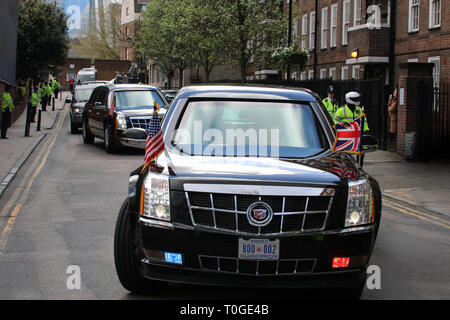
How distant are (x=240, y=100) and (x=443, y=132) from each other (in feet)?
48.7

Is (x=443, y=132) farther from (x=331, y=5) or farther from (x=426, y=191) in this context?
(x=331, y=5)

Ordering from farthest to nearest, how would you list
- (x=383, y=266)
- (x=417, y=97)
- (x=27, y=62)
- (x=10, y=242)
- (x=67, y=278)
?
(x=27, y=62), (x=417, y=97), (x=10, y=242), (x=383, y=266), (x=67, y=278)

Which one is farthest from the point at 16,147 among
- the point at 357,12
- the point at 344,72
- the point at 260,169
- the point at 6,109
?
the point at 344,72

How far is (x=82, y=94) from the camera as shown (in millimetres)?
31500

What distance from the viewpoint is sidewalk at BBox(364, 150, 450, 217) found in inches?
504

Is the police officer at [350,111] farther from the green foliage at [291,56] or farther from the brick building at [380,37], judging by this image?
the green foliage at [291,56]

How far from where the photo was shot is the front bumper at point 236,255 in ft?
18.0

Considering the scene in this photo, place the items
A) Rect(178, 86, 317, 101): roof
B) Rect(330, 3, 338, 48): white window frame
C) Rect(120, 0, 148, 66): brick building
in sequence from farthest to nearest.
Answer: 1. Rect(120, 0, 148, 66): brick building
2. Rect(330, 3, 338, 48): white window frame
3. Rect(178, 86, 317, 101): roof

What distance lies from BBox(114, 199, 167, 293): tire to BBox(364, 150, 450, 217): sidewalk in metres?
6.64

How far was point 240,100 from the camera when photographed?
708 centimetres

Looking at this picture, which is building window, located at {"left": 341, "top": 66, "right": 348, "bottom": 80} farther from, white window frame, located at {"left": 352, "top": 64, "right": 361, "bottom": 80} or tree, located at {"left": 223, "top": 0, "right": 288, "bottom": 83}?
tree, located at {"left": 223, "top": 0, "right": 288, "bottom": 83}

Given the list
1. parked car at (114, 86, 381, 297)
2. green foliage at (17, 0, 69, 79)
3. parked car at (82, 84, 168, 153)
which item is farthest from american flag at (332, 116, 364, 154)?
green foliage at (17, 0, 69, 79)

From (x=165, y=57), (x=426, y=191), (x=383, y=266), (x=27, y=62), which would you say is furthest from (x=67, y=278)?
(x=165, y=57)

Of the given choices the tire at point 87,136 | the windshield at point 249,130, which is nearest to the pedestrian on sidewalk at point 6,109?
the tire at point 87,136
